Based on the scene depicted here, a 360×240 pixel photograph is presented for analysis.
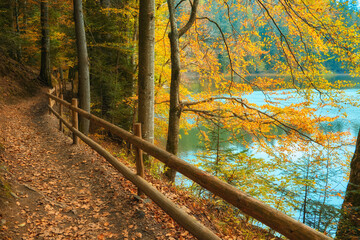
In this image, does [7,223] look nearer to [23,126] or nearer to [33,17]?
[23,126]

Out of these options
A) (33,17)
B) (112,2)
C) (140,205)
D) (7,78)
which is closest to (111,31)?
(112,2)

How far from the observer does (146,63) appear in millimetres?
5809

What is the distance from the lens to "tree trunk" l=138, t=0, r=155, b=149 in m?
5.63

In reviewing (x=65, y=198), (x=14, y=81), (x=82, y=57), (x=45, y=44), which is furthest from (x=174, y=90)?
(x=45, y=44)

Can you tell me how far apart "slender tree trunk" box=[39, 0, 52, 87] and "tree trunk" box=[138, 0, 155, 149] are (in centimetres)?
1237

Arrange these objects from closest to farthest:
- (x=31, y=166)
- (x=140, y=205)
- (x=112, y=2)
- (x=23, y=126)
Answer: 1. (x=140, y=205)
2. (x=31, y=166)
3. (x=23, y=126)
4. (x=112, y=2)

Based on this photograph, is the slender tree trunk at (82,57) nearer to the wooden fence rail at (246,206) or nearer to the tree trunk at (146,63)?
the tree trunk at (146,63)

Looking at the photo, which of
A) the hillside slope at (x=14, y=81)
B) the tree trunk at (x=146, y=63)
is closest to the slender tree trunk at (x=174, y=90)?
the tree trunk at (x=146, y=63)

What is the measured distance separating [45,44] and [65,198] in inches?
567

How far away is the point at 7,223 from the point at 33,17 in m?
19.8

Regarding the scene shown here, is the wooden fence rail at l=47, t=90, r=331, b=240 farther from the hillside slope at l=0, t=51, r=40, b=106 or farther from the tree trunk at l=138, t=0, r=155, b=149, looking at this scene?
the hillside slope at l=0, t=51, r=40, b=106

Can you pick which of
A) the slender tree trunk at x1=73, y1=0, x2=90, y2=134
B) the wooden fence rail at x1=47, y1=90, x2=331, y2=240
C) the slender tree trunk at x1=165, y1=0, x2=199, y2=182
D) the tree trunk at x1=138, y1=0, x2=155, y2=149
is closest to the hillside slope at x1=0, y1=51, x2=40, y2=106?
the slender tree trunk at x1=73, y1=0, x2=90, y2=134

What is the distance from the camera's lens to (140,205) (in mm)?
4227

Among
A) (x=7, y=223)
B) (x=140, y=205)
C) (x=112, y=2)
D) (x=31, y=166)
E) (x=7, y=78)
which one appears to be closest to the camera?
(x=7, y=223)
